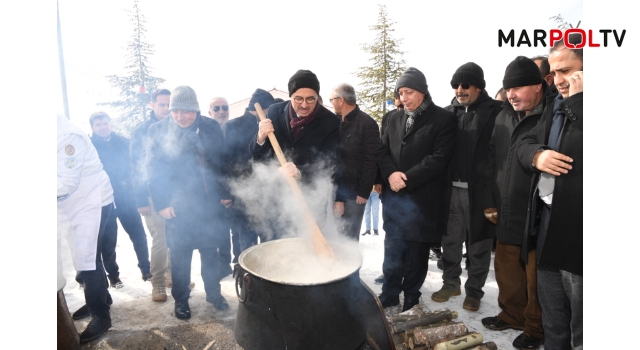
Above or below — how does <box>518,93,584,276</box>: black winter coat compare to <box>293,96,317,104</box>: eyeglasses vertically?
below

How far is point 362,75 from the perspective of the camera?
848 inches

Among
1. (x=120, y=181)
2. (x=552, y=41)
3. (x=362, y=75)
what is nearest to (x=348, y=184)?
(x=552, y=41)

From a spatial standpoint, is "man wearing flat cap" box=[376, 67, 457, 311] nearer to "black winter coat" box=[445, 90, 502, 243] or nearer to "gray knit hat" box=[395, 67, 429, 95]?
"gray knit hat" box=[395, 67, 429, 95]

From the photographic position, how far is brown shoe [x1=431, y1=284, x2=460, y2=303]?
3.84m

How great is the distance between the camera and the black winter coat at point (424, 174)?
332cm

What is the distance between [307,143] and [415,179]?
1120 millimetres

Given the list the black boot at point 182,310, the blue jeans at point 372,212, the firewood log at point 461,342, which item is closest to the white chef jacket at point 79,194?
the black boot at point 182,310

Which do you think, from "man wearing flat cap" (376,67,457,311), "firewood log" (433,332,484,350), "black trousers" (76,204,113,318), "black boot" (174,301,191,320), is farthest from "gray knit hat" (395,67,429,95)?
"black trousers" (76,204,113,318)

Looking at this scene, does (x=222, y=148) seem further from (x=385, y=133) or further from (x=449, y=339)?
(x=449, y=339)

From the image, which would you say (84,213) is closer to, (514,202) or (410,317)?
(410,317)

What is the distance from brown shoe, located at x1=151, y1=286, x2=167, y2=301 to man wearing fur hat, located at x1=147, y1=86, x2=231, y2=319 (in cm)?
45

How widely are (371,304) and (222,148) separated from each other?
7.44 ft

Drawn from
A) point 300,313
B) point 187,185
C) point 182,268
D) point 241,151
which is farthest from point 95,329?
point 300,313

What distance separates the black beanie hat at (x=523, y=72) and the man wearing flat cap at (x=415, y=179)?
0.62 m
